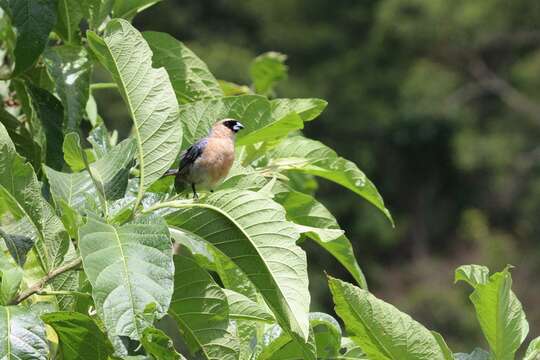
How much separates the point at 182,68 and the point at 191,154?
0.58 feet

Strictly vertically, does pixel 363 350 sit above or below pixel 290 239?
below

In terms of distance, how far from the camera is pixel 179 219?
1.39 meters

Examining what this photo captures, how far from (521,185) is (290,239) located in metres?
23.9

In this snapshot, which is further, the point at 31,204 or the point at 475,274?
the point at 475,274

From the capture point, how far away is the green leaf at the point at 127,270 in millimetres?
1198

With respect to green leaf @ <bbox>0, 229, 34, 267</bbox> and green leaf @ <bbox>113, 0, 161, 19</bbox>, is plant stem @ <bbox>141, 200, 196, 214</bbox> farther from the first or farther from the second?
green leaf @ <bbox>113, 0, 161, 19</bbox>

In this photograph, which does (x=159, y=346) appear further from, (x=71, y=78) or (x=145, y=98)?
(x=71, y=78)

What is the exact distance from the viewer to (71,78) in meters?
1.69

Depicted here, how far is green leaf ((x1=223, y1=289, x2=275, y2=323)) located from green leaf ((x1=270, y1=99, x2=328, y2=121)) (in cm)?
33

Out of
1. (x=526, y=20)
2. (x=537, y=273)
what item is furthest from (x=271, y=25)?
(x=537, y=273)

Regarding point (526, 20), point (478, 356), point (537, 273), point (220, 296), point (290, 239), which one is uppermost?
point (290, 239)

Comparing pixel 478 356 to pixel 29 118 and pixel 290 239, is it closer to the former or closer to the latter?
pixel 290 239

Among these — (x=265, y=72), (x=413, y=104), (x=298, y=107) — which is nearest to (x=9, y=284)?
(x=298, y=107)

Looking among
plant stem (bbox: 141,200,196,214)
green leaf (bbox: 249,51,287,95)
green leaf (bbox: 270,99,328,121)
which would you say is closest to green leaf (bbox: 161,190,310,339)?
plant stem (bbox: 141,200,196,214)
